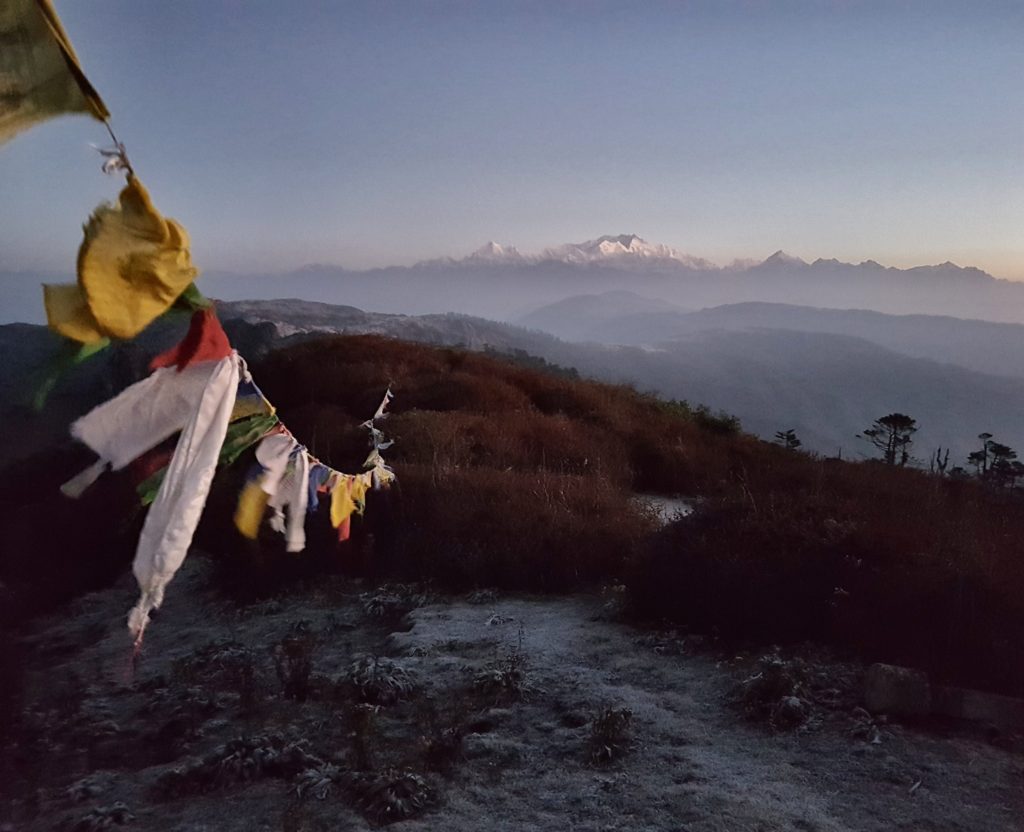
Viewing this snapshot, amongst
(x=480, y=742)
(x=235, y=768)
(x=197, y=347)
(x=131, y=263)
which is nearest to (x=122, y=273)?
(x=131, y=263)

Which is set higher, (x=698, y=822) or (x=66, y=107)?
(x=66, y=107)

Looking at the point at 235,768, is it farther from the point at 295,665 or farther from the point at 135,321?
the point at 135,321

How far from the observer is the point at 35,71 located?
2416 millimetres

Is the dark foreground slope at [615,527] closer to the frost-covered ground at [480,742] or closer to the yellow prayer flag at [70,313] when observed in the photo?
the frost-covered ground at [480,742]

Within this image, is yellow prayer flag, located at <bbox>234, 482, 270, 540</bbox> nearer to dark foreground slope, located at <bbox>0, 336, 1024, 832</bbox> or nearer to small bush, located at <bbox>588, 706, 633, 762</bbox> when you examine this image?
dark foreground slope, located at <bbox>0, 336, 1024, 832</bbox>

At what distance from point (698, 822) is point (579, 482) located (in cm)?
701

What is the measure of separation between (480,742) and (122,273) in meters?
4.05

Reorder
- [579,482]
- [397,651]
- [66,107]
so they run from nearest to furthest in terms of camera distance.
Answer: [66,107] < [397,651] < [579,482]

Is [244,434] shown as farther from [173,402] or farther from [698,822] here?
[698,822]

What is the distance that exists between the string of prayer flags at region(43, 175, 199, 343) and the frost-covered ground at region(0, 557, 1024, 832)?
3.22m

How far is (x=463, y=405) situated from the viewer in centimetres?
1588

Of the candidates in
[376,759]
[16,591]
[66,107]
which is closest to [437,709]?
[376,759]

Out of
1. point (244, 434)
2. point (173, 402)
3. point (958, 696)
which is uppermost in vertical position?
point (173, 402)

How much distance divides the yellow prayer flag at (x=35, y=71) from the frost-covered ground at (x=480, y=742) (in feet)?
12.7
